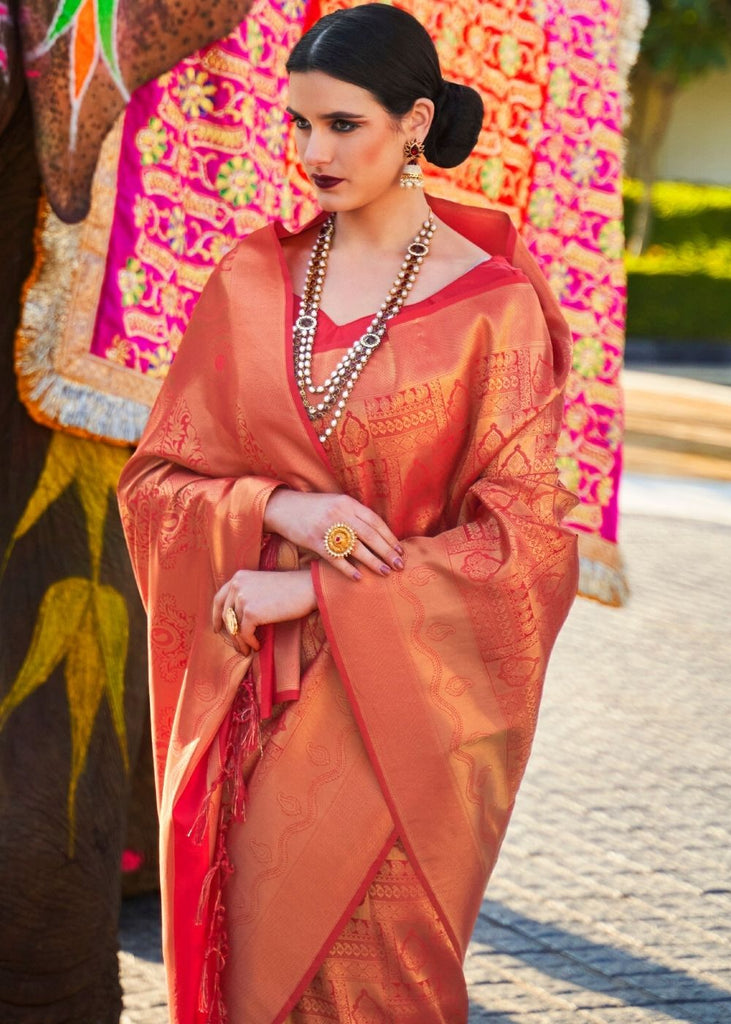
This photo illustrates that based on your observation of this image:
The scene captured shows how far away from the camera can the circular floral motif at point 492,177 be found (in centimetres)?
365

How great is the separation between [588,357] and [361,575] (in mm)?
1813

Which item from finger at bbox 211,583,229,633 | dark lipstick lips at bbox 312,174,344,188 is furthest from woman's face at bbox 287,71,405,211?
finger at bbox 211,583,229,633

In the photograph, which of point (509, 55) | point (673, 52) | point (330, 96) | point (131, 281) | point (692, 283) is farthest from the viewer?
point (673, 52)

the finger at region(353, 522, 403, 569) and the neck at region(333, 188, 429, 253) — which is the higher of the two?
the neck at region(333, 188, 429, 253)

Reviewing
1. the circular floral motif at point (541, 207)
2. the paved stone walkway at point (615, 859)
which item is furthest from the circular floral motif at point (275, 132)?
the paved stone walkway at point (615, 859)

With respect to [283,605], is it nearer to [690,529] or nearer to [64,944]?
[64,944]

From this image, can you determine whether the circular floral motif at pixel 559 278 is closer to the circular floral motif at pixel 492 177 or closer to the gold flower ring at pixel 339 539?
the circular floral motif at pixel 492 177


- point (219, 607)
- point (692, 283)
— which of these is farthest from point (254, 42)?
point (692, 283)

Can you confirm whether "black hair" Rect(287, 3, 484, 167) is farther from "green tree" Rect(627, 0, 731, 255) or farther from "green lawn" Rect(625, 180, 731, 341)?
"green tree" Rect(627, 0, 731, 255)

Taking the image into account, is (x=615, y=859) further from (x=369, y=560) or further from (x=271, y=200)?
(x=369, y=560)

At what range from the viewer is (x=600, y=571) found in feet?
12.4

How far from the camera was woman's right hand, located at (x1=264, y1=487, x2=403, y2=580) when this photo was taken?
7.00 ft

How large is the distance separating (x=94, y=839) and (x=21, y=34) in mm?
1340

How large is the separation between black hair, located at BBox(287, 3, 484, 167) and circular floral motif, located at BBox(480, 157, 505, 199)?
142 centimetres
